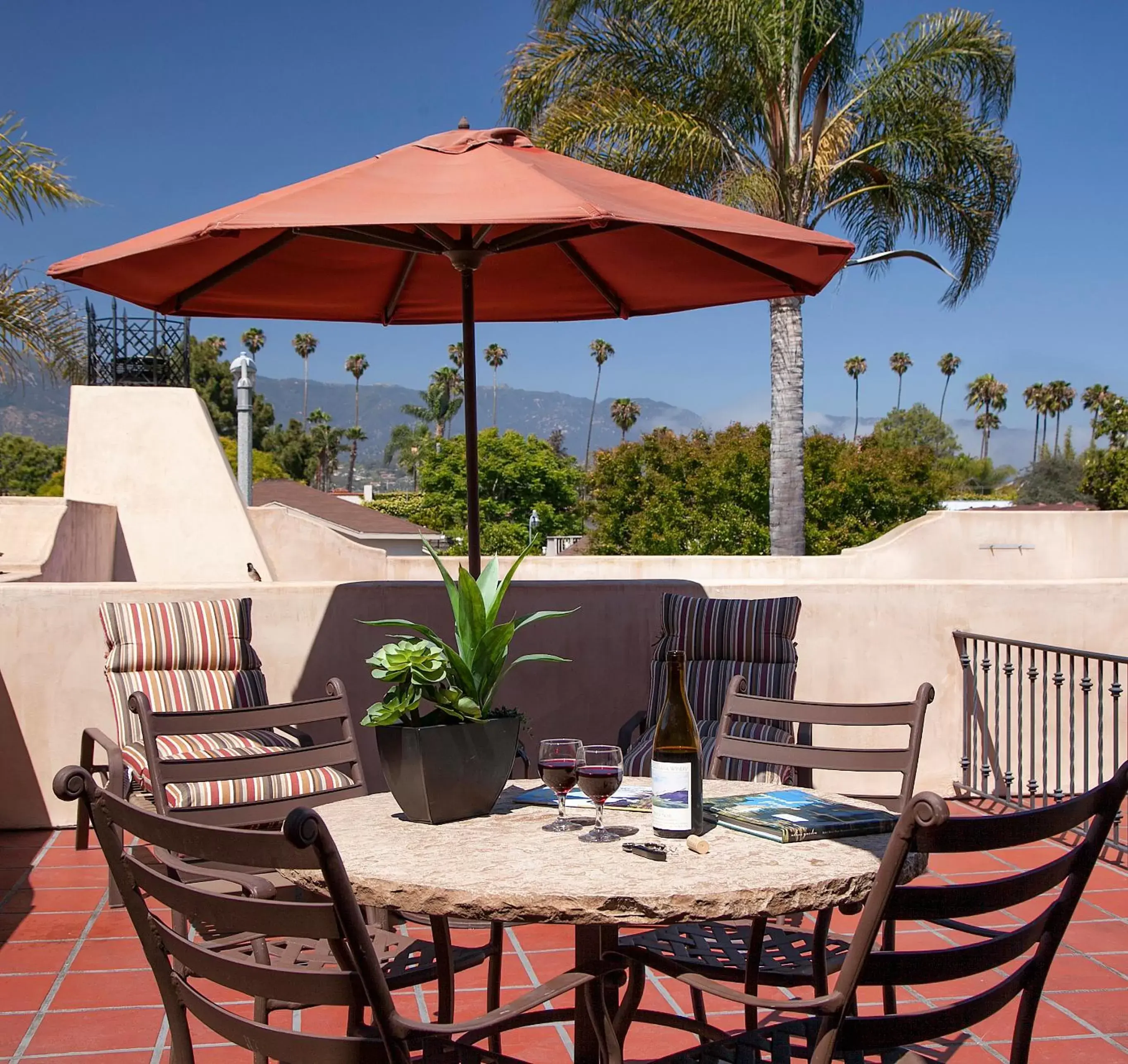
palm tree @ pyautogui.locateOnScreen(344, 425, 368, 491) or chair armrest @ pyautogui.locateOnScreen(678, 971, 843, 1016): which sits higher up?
palm tree @ pyautogui.locateOnScreen(344, 425, 368, 491)

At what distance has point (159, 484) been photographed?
11297 mm

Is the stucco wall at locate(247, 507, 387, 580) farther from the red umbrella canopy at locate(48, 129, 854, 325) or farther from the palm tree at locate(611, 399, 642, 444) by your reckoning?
the palm tree at locate(611, 399, 642, 444)

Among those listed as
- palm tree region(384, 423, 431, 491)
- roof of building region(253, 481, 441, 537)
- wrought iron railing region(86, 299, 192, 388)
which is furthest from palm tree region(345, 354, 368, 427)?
wrought iron railing region(86, 299, 192, 388)

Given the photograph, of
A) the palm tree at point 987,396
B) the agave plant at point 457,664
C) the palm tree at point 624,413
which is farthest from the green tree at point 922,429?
the agave plant at point 457,664

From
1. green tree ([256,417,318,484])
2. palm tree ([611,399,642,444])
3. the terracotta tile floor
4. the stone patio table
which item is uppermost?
palm tree ([611,399,642,444])

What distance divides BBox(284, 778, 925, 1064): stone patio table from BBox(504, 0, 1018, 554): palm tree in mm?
12765

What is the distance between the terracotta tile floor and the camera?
3.13m

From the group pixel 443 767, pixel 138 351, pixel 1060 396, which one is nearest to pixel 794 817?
pixel 443 767

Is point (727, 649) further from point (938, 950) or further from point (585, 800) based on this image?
point (938, 950)

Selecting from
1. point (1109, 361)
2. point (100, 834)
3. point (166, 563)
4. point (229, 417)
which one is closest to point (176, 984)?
point (100, 834)

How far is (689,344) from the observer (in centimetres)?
12112

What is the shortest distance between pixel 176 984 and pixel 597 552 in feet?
78.7

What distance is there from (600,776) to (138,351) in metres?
11.9

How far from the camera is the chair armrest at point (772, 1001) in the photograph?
5.76 ft
